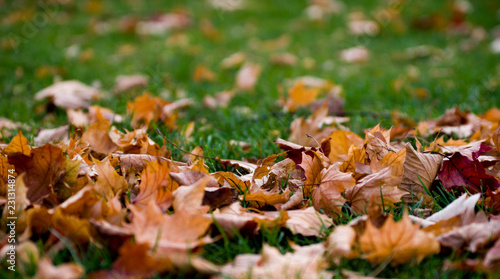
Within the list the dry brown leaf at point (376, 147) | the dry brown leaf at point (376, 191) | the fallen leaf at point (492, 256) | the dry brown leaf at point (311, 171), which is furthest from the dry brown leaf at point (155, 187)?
the fallen leaf at point (492, 256)

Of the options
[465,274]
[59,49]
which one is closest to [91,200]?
[465,274]

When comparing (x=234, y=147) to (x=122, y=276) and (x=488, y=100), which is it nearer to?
(x=122, y=276)

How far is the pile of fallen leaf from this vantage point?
0.86 m

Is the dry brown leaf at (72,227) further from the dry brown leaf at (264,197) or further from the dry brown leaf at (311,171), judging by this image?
the dry brown leaf at (311,171)

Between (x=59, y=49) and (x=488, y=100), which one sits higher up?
(x=488, y=100)

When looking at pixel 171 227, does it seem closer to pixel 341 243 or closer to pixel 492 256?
pixel 341 243

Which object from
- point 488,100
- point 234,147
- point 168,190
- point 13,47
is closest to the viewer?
point 168,190

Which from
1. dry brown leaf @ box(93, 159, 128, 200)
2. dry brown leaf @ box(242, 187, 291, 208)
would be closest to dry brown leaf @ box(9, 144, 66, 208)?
dry brown leaf @ box(93, 159, 128, 200)

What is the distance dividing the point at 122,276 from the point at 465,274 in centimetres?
74

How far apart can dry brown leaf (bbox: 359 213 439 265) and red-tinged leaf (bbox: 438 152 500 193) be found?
0.38 m

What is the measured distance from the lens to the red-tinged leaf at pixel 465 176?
3.80ft

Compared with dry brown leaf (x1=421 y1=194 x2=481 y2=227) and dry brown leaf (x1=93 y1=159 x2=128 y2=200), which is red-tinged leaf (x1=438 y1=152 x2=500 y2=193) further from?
dry brown leaf (x1=93 y1=159 x2=128 y2=200)

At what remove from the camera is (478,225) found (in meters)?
0.93

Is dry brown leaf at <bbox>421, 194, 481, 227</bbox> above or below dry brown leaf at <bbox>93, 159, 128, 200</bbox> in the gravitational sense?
above
